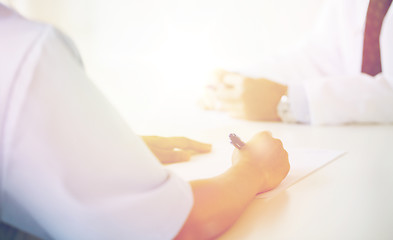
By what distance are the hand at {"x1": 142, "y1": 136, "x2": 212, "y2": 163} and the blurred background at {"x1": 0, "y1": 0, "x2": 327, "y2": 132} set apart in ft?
1.91

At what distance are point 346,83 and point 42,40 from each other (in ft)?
2.05

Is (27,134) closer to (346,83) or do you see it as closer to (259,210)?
(259,210)

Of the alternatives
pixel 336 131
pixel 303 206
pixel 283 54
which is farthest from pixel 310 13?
pixel 303 206

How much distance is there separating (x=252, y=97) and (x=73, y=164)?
0.57 meters

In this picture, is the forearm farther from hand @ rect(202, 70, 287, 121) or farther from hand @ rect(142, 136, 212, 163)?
hand @ rect(202, 70, 287, 121)

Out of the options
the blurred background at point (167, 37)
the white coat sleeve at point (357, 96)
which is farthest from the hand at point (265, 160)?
the blurred background at point (167, 37)

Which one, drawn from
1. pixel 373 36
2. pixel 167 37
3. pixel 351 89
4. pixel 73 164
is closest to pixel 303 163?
pixel 73 164

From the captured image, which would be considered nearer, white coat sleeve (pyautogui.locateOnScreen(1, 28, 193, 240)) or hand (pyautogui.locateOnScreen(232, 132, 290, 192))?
white coat sleeve (pyautogui.locateOnScreen(1, 28, 193, 240))

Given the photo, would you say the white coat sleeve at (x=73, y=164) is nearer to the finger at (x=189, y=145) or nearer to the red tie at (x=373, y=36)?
the finger at (x=189, y=145)

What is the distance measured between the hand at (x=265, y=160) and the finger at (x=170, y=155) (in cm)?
11

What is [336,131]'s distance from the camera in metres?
0.54

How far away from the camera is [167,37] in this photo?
1270 mm

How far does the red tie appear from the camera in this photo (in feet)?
2.05

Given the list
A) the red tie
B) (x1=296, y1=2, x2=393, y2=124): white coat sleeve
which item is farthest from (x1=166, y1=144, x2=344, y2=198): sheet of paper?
the red tie
